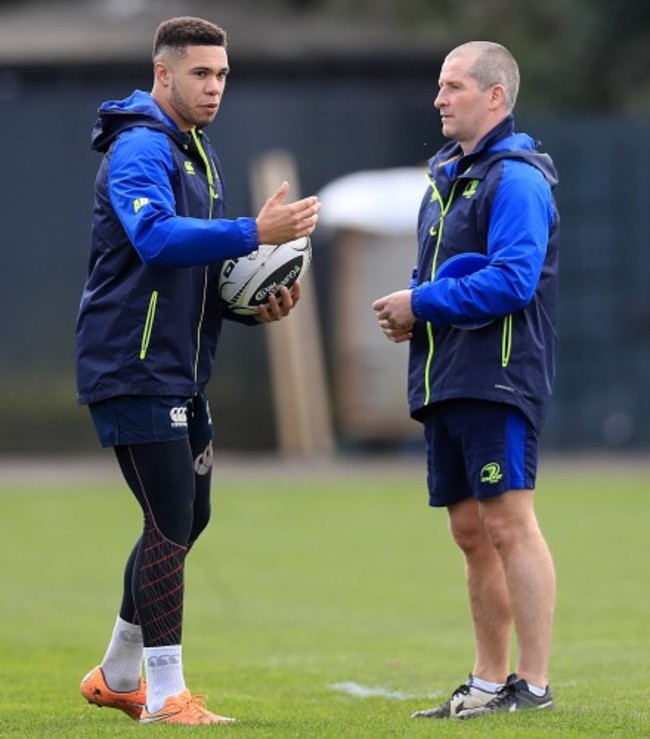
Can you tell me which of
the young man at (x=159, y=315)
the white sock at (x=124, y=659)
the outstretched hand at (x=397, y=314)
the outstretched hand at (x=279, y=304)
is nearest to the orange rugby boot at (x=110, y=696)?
the white sock at (x=124, y=659)

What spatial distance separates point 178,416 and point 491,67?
1.71 metres

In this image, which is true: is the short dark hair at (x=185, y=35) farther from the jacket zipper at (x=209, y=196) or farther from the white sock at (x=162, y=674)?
the white sock at (x=162, y=674)

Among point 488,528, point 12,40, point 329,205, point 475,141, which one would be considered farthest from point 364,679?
point 12,40

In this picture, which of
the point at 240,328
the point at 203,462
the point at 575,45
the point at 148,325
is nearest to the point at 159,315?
the point at 148,325

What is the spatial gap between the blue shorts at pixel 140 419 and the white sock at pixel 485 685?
1.43 m

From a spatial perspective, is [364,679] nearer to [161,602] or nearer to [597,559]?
[161,602]

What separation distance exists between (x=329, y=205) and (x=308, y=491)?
15.5 ft

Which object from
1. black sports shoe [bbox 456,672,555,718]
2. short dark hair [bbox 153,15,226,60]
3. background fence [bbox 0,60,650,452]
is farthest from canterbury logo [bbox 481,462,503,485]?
background fence [bbox 0,60,650,452]

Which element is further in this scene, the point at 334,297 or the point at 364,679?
the point at 334,297

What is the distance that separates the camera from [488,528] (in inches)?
274

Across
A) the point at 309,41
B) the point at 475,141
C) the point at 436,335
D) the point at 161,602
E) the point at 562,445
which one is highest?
the point at 309,41

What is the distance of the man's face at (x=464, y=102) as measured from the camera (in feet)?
22.9

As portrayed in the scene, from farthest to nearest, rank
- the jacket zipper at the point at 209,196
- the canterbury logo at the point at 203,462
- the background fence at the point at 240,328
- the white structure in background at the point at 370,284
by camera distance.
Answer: the background fence at the point at 240,328 → the white structure in background at the point at 370,284 → the canterbury logo at the point at 203,462 → the jacket zipper at the point at 209,196

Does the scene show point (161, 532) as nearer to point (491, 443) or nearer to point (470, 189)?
point (491, 443)
